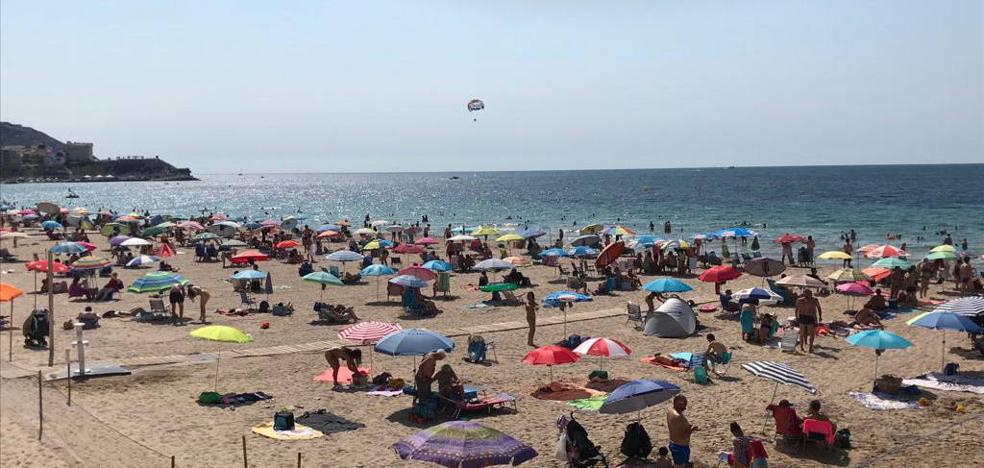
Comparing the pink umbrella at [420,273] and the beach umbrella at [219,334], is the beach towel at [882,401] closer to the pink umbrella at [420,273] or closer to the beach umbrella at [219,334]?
the beach umbrella at [219,334]

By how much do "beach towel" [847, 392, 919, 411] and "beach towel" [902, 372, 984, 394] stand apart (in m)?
0.92

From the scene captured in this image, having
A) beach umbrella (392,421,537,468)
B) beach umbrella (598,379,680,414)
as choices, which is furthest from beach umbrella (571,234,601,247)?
beach umbrella (392,421,537,468)

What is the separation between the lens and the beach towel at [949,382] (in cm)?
1326

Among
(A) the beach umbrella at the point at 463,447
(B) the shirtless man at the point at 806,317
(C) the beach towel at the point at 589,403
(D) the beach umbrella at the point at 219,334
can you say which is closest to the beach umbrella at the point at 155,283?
(D) the beach umbrella at the point at 219,334

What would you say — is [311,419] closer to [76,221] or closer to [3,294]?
[3,294]

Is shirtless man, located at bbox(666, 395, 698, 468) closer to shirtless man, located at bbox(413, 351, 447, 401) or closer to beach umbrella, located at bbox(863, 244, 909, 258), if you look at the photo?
shirtless man, located at bbox(413, 351, 447, 401)

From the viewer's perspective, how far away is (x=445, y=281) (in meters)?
24.3

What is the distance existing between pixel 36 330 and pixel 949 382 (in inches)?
699

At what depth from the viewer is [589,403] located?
12578 millimetres

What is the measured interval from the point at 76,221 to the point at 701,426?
161ft

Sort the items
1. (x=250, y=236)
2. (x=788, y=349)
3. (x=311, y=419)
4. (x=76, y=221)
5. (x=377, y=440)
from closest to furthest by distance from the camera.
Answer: (x=377, y=440) → (x=311, y=419) → (x=788, y=349) → (x=250, y=236) → (x=76, y=221)

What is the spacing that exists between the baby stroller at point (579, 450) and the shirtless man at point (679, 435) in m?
0.86

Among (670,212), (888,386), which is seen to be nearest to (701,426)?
(888,386)

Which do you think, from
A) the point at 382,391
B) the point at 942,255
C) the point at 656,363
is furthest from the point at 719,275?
the point at 382,391
